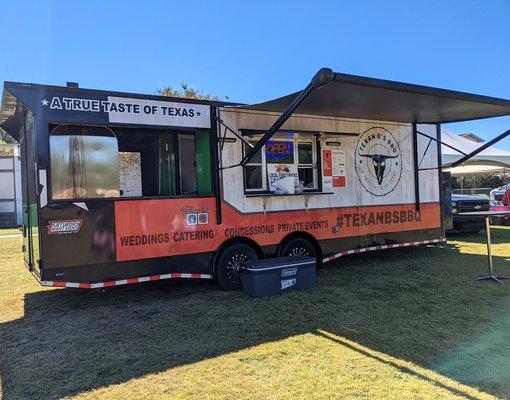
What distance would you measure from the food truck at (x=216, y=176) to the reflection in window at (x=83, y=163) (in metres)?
0.01

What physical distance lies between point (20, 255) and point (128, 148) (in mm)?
6780

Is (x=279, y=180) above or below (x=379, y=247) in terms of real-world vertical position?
above

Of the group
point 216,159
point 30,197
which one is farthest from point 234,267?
point 30,197

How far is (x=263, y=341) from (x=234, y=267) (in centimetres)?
237

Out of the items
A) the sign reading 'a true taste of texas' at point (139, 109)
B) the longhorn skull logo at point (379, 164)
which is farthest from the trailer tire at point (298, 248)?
the sign reading 'a true taste of texas' at point (139, 109)

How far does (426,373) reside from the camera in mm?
3826

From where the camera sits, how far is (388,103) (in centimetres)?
717

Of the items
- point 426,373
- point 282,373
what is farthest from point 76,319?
point 426,373

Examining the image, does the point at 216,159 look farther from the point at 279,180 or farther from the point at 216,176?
the point at 279,180

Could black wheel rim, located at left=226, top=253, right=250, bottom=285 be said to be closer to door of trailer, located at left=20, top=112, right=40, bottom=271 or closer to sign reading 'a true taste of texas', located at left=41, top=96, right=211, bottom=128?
sign reading 'a true taste of texas', located at left=41, top=96, right=211, bottom=128

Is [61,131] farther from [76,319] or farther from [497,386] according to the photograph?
[497,386]

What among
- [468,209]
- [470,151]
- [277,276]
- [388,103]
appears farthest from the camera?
[470,151]

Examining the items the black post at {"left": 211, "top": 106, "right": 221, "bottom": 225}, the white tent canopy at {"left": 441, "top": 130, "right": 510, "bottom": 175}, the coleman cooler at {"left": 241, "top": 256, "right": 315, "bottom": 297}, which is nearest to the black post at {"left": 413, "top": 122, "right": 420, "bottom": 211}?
Result: the coleman cooler at {"left": 241, "top": 256, "right": 315, "bottom": 297}

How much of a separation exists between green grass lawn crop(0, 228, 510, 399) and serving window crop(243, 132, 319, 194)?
1652mm
